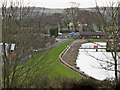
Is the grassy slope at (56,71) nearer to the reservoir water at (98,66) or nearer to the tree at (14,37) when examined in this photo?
the reservoir water at (98,66)

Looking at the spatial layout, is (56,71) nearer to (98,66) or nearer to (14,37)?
(98,66)

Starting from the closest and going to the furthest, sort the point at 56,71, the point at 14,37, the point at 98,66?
the point at 14,37
the point at 98,66
the point at 56,71

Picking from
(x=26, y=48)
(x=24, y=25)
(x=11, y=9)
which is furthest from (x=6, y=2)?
(x=26, y=48)

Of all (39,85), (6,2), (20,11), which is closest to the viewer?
(39,85)

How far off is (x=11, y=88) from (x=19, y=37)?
1.11 m

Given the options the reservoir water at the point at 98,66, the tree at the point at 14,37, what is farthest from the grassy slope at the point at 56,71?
the tree at the point at 14,37

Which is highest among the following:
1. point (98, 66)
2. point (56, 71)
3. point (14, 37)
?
point (14, 37)

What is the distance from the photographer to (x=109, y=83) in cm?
363

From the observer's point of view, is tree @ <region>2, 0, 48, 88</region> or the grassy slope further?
the grassy slope

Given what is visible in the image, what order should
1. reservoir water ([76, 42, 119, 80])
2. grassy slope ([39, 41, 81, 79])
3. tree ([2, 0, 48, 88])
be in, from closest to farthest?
1. tree ([2, 0, 48, 88])
2. reservoir water ([76, 42, 119, 80])
3. grassy slope ([39, 41, 81, 79])

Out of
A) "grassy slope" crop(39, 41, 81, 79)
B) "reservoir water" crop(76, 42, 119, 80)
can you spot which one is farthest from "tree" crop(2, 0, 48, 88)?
"reservoir water" crop(76, 42, 119, 80)

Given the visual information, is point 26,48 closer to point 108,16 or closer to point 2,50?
point 2,50

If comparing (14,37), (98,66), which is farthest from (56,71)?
(14,37)

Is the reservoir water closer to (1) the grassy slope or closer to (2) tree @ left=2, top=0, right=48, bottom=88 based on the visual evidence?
(1) the grassy slope
